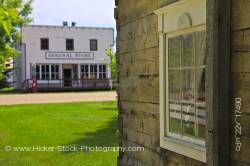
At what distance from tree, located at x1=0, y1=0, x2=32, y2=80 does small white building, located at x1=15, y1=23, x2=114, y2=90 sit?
1157cm

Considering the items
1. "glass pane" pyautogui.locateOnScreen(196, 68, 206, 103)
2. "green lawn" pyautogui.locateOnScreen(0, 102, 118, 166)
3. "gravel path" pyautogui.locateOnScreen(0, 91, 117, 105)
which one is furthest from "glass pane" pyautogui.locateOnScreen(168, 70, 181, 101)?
"gravel path" pyautogui.locateOnScreen(0, 91, 117, 105)

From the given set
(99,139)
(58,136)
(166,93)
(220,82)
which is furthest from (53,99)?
(220,82)

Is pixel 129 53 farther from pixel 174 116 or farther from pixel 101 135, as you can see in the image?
→ pixel 101 135

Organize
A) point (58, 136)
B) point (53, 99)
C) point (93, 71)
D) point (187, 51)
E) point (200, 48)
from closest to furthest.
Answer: point (200, 48), point (187, 51), point (58, 136), point (53, 99), point (93, 71)

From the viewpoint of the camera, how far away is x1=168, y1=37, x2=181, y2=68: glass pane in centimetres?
477

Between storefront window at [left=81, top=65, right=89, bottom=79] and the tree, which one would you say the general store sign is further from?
the tree

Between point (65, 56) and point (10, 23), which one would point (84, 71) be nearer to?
point (65, 56)

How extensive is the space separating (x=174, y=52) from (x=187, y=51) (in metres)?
0.27

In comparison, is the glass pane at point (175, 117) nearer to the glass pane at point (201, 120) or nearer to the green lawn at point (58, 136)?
the glass pane at point (201, 120)

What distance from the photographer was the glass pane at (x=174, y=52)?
15.6ft

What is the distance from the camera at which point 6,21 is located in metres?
4.02

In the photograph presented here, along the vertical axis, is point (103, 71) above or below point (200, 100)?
above

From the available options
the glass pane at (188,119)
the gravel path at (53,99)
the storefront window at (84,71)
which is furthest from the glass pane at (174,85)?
the storefront window at (84,71)

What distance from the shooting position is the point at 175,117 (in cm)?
488
